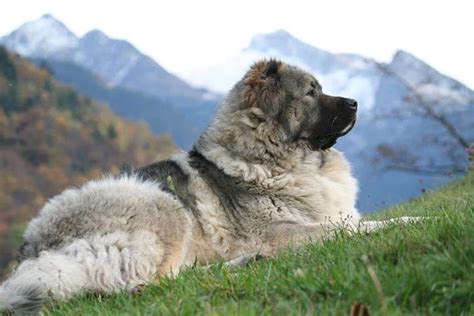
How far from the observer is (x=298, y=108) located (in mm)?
7289

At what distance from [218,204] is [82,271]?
176 centimetres

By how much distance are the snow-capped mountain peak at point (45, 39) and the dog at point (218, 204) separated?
128 metres

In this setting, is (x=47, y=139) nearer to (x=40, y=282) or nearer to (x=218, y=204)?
(x=218, y=204)

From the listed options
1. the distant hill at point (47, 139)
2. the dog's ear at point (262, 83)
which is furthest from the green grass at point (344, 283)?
the distant hill at point (47, 139)

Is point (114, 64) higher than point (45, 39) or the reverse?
the reverse

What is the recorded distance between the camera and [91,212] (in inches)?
236

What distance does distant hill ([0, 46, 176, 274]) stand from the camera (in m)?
69.6

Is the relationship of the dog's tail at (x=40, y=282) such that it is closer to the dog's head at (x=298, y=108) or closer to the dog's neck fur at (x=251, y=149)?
the dog's neck fur at (x=251, y=149)

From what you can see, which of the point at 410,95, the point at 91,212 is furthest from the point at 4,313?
the point at 410,95

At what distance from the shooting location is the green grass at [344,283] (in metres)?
3.23

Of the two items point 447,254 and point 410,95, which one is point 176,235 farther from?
point 410,95

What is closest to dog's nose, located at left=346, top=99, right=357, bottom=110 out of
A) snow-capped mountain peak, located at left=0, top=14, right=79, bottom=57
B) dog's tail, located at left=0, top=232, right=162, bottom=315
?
dog's tail, located at left=0, top=232, right=162, bottom=315

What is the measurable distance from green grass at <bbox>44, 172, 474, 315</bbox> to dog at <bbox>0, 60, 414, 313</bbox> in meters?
0.66

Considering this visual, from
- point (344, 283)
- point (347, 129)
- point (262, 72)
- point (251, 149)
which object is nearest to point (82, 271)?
point (251, 149)
